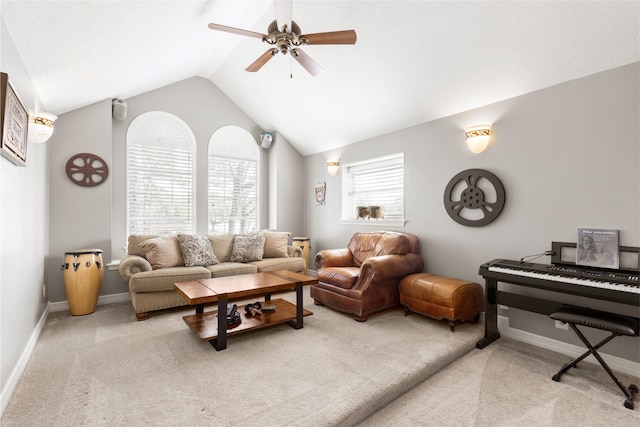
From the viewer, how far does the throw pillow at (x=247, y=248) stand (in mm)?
4566

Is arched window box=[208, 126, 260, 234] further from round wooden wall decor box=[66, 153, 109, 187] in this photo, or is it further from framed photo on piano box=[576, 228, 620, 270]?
framed photo on piano box=[576, 228, 620, 270]

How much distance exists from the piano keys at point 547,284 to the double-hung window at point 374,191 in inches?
60.5

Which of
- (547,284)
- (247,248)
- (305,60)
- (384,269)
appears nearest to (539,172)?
(547,284)

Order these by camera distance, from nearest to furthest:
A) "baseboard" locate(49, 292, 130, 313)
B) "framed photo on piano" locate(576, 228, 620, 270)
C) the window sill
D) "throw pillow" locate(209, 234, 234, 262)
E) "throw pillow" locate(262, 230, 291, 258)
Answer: "framed photo on piano" locate(576, 228, 620, 270) → "baseboard" locate(49, 292, 130, 313) → the window sill → "throw pillow" locate(209, 234, 234, 262) → "throw pillow" locate(262, 230, 291, 258)

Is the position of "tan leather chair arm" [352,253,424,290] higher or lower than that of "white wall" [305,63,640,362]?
lower

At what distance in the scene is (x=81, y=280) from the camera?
3.46 meters

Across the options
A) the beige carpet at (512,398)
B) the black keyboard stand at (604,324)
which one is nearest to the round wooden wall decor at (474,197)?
the black keyboard stand at (604,324)

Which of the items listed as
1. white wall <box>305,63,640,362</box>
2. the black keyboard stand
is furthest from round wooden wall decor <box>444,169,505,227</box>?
the black keyboard stand

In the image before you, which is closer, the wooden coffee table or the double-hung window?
the wooden coffee table

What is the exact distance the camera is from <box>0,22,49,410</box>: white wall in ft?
6.44

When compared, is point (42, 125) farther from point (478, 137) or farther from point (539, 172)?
point (539, 172)

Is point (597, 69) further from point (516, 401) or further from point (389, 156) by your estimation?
point (516, 401)

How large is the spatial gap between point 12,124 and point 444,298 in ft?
12.2

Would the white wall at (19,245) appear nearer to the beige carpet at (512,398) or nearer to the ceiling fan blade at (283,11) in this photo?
the ceiling fan blade at (283,11)
